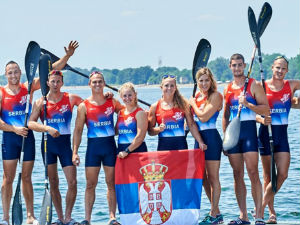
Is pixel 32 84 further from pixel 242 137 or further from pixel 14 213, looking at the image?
pixel 242 137

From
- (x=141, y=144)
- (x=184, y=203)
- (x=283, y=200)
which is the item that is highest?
(x=141, y=144)

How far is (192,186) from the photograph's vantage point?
7492mm

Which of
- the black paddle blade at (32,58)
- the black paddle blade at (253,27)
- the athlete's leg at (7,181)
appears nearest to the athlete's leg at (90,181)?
the athlete's leg at (7,181)

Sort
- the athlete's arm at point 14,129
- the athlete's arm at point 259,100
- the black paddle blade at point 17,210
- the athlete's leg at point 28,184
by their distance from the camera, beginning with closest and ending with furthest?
the athlete's arm at point 259,100 < the athlete's arm at point 14,129 < the athlete's leg at point 28,184 < the black paddle blade at point 17,210

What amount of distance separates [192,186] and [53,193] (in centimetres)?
181

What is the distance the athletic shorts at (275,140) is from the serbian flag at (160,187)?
906 millimetres

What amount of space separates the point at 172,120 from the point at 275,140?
54.7 inches

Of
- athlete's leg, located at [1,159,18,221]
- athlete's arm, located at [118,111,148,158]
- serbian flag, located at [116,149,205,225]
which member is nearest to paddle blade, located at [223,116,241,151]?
serbian flag, located at [116,149,205,225]

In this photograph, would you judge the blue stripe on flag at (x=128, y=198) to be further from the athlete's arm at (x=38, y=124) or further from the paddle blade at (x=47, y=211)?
the athlete's arm at (x=38, y=124)

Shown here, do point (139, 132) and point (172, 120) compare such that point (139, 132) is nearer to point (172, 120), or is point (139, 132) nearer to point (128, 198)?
point (172, 120)

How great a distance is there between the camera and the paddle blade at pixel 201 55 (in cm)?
830

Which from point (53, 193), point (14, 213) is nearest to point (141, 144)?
point (53, 193)

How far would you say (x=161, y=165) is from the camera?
7.42 meters

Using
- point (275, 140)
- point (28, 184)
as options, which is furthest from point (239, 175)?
point (28, 184)
